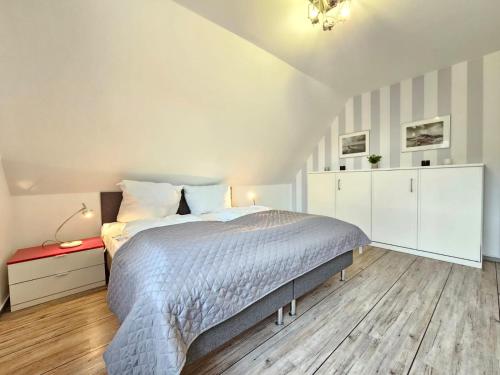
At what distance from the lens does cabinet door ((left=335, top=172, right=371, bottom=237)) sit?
3.36 m

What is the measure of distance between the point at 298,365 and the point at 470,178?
2811mm

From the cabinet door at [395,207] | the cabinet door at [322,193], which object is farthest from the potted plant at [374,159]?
the cabinet door at [322,193]

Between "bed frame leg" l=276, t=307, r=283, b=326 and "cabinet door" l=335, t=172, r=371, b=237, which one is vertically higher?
"cabinet door" l=335, t=172, r=371, b=237

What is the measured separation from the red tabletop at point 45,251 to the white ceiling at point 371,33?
2308mm

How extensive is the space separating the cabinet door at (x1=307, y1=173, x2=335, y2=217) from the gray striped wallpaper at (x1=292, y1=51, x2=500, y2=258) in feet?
1.61

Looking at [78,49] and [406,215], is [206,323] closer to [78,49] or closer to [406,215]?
[78,49]

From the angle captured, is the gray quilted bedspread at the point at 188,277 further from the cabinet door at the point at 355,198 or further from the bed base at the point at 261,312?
the cabinet door at the point at 355,198

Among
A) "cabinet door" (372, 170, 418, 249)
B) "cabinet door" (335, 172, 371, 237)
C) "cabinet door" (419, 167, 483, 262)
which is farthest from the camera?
"cabinet door" (335, 172, 371, 237)

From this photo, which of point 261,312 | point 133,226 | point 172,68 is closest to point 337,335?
point 261,312

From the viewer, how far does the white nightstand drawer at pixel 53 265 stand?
179 cm

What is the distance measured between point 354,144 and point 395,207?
4.31 ft

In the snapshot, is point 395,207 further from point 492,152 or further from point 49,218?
point 49,218

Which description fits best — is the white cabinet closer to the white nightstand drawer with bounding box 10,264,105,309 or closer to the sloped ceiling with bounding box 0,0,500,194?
the sloped ceiling with bounding box 0,0,500,194

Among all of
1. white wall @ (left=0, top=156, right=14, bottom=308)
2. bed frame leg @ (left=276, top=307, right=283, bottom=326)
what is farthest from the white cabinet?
white wall @ (left=0, top=156, right=14, bottom=308)
